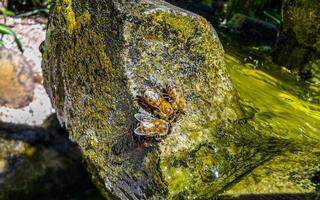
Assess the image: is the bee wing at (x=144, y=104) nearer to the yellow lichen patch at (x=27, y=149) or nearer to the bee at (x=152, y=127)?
the bee at (x=152, y=127)

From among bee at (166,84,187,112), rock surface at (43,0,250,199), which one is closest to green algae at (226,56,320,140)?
rock surface at (43,0,250,199)

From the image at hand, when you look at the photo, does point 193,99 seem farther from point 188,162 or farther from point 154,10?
point 154,10

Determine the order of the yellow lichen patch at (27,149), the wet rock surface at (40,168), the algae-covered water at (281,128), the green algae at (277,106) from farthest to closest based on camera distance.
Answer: the yellow lichen patch at (27,149) → the wet rock surface at (40,168) → the green algae at (277,106) → the algae-covered water at (281,128)

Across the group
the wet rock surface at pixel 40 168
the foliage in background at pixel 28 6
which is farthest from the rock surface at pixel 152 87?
the foliage in background at pixel 28 6

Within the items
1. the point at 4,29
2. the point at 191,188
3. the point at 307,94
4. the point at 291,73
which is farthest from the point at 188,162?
the point at 4,29

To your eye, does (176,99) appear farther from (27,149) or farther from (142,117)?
(27,149)

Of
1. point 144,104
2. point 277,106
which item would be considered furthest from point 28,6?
point 144,104
